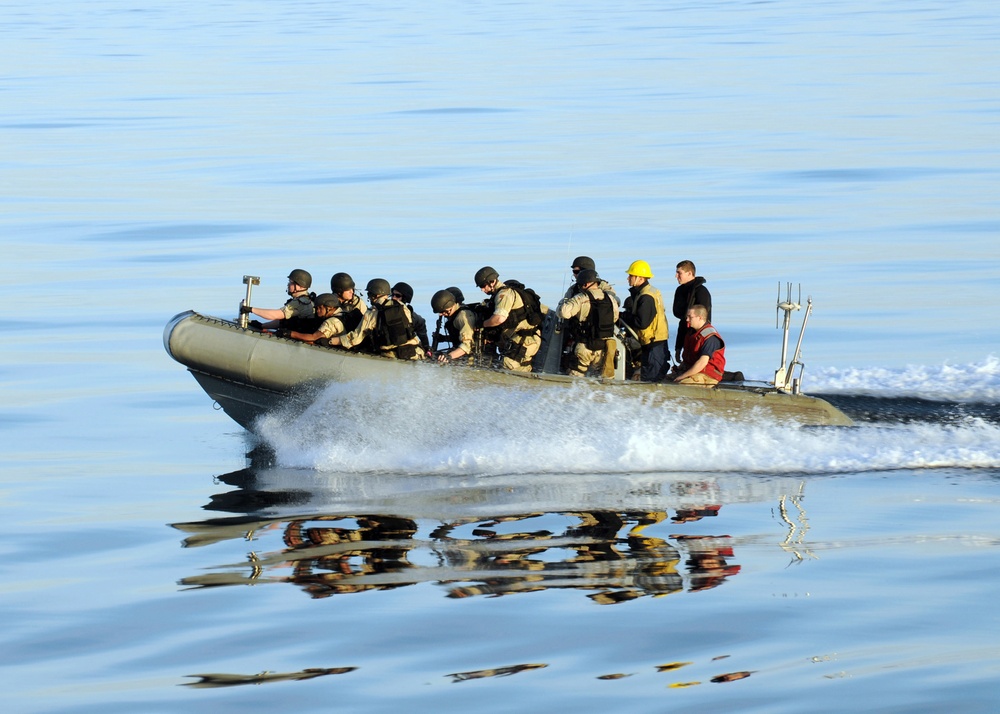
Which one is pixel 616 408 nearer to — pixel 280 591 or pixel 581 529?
pixel 581 529

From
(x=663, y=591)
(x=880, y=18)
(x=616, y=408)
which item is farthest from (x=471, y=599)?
(x=880, y=18)

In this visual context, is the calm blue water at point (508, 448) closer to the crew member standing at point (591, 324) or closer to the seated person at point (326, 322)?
the crew member standing at point (591, 324)

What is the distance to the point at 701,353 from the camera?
50.0 ft

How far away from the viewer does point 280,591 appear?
10906 mm

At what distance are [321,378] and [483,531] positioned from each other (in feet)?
12.2

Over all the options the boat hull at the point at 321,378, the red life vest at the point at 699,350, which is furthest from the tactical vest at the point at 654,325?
the boat hull at the point at 321,378

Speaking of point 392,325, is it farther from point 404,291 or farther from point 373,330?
point 404,291

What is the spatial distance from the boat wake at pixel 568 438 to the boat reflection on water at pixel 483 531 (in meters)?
0.38

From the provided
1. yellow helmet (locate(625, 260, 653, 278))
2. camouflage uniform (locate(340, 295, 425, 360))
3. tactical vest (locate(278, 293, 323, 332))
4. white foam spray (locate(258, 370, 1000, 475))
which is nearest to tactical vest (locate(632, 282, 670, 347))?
yellow helmet (locate(625, 260, 653, 278))

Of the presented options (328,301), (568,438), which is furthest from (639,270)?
(328,301)

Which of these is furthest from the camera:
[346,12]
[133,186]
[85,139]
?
[346,12]

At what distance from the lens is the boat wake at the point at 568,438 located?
14.9m

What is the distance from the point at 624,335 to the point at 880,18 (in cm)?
6884

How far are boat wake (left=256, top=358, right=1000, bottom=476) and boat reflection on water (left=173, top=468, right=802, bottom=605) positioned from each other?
38 cm
